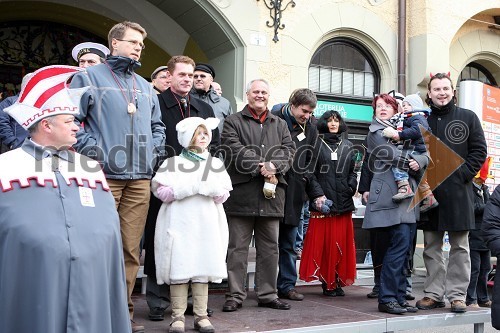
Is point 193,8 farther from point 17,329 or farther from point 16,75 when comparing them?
point 17,329

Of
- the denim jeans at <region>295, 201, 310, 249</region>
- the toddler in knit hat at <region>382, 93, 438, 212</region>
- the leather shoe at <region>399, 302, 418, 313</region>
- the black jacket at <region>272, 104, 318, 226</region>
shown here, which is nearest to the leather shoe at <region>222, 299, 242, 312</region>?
the black jacket at <region>272, 104, 318, 226</region>

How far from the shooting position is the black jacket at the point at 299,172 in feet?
18.7

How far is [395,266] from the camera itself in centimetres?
522

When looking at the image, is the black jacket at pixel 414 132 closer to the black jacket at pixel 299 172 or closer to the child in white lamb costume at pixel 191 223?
the black jacket at pixel 299 172

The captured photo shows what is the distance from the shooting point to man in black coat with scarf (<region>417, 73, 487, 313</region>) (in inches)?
217

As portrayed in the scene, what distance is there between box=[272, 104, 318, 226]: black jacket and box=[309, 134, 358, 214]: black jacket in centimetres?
18

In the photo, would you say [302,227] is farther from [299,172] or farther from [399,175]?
[399,175]

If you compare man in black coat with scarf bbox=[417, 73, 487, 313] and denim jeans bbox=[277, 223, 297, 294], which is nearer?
man in black coat with scarf bbox=[417, 73, 487, 313]

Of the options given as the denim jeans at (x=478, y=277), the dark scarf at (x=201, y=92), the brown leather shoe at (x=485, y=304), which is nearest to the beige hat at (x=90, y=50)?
the dark scarf at (x=201, y=92)

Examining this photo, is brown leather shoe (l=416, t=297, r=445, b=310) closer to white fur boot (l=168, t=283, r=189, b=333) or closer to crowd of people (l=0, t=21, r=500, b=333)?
crowd of people (l=0, t=21, r=500, b=333)

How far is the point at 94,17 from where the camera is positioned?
34.7 feet
